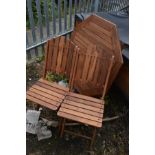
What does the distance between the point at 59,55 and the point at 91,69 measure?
473 millimetres

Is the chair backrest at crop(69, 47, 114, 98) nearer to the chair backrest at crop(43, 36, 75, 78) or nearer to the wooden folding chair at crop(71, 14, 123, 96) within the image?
the wooden folding chair at crop(71, 14, 123, 96)

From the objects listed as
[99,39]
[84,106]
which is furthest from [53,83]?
[99,39]

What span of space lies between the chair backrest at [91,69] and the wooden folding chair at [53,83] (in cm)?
21

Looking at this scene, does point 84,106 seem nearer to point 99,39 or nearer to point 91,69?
point 91,69

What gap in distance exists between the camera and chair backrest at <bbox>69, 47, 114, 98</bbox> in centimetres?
264

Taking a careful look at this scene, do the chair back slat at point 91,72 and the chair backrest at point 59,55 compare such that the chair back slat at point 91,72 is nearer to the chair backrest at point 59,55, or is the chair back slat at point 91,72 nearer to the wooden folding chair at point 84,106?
the wooden folding chair at point 84,106

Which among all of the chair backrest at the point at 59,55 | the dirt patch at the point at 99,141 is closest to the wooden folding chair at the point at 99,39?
the chair backrest at the point at 59,55

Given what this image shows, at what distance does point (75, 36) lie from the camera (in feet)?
10.4

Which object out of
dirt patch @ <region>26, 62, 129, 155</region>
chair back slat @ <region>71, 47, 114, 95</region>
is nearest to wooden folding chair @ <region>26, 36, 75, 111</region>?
chair back slat @ <region>71, 47, 114, 95</region>

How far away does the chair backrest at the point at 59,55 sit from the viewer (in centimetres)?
290

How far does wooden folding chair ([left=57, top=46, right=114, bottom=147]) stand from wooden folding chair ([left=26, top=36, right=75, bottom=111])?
3.9 inches
